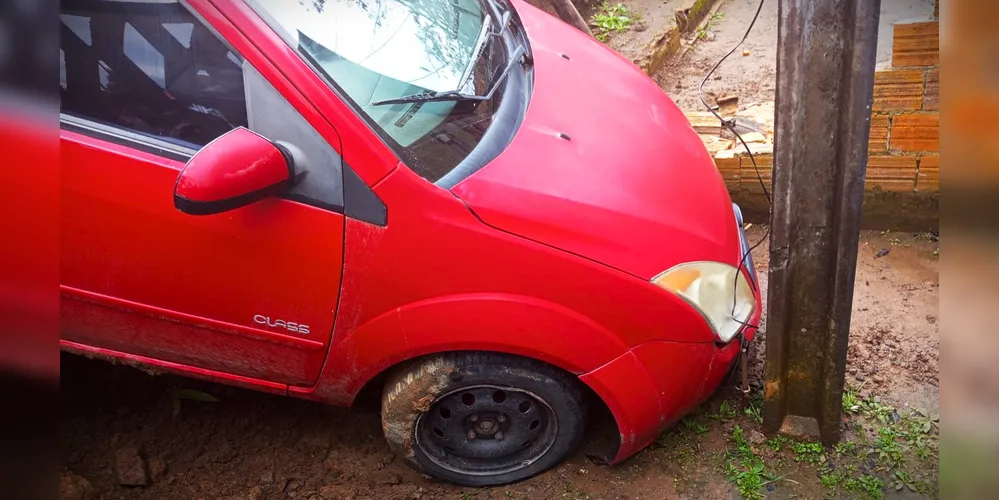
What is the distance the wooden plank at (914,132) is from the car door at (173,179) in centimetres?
275

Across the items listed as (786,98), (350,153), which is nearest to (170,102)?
(350,153)

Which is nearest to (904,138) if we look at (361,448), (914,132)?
(914,132)

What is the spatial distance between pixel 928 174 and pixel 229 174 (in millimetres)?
3258

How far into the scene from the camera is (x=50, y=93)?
1.85ft

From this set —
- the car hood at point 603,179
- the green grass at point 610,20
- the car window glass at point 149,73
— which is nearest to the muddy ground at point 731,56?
the green grass at point 610,20

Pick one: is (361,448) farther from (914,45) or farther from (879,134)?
(914,45)

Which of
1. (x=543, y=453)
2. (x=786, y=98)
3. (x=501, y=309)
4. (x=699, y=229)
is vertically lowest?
(x=543, y=453)

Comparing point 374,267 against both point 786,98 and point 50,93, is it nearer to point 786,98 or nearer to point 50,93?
point 786,98

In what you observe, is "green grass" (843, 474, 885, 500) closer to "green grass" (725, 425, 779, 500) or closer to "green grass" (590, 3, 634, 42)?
"green grass" (725, 425, 779, 500)

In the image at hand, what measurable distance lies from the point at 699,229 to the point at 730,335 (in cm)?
38

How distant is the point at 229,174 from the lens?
200 cm

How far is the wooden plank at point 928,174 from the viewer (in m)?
3.50

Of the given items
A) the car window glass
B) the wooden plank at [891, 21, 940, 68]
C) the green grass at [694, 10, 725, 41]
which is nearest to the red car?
the car window glass

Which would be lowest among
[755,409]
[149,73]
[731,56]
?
[755,409]
